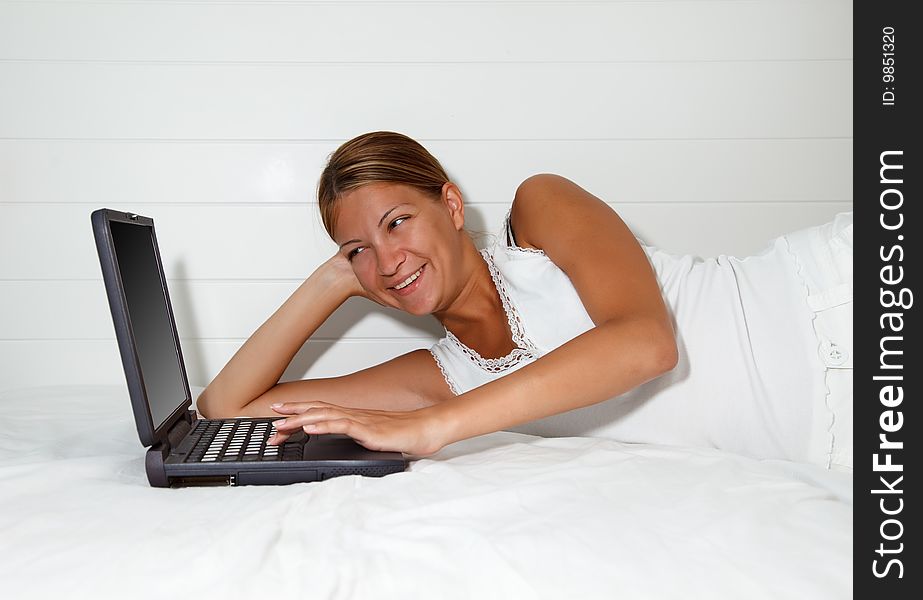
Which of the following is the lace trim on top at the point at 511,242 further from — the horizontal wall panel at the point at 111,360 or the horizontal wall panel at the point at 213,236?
the horizontal wall panel at the point at 111,360

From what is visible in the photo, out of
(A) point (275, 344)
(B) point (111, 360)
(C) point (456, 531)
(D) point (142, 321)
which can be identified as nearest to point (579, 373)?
(C) point (456, 531)

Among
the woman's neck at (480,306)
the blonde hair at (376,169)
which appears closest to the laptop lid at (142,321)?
the blonde hair at (376,169)

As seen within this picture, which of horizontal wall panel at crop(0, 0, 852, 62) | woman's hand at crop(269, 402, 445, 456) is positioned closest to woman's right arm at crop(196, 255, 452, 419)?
woman's hand at crop(269, 402, 445, 456)

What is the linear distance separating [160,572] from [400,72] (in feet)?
4.57

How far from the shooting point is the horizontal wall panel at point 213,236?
1.81 m

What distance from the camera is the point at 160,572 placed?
66cm

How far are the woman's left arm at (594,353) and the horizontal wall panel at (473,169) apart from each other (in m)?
0.61

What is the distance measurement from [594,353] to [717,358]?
339mm

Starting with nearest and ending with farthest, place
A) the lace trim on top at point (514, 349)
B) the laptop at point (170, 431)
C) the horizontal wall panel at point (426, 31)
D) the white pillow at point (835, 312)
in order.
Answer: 1. the laptop at point (170, 431)
2. the white pillow at point (835, 312)
3. the lace trim on top at point (514, 349)
4. the horizontal wall panel at point (426, 31)

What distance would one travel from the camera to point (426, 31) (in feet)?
6.01

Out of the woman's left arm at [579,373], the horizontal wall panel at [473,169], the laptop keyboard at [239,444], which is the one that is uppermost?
the horizontal wall panel at [473,169]

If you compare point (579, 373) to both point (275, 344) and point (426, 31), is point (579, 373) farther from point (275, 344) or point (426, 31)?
point (426, 31)

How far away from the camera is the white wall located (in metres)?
1.80

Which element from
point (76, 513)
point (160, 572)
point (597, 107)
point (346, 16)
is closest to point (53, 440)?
point (76, 513)
